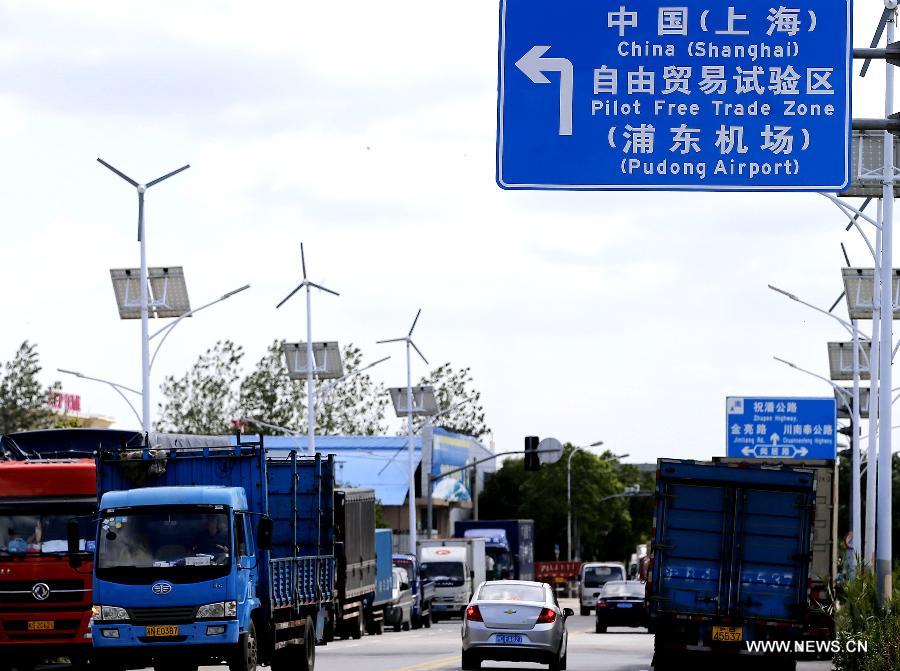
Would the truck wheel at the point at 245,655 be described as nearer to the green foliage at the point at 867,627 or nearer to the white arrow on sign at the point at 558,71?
the green foliage at the point at 867,627

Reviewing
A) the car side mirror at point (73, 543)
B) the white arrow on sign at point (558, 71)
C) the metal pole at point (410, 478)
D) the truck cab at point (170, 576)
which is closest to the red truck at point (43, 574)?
the car side mirror at point (73, 543)

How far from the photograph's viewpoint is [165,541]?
2053 cm

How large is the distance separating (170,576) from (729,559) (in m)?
8.25

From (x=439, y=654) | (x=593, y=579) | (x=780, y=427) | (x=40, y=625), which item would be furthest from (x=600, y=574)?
(x=40, y=625)

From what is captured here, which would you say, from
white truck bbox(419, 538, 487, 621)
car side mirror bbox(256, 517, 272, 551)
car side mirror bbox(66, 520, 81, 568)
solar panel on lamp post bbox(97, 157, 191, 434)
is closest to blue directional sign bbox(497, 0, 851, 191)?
car side mirror bbox(256, 517, 272, 551)

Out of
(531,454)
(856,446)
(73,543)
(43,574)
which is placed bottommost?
(43,574)

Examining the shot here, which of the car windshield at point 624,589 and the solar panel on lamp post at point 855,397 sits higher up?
the solar panel on lamp post at point 855,397

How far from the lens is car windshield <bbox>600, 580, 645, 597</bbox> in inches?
1811

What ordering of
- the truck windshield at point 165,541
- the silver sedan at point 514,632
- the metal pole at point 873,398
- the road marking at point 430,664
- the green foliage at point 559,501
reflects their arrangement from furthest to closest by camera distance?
the green foliage at point 559,501, the metal pole at point 873,398, the silver sedan at point 514,632, the road marking at point 430,664, the truck windshield at point 165,541

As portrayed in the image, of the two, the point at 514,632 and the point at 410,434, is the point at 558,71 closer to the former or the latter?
the point at 514,632

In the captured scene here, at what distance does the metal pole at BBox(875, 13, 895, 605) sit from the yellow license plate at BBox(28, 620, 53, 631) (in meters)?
11.9

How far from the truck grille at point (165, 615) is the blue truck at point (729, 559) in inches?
290

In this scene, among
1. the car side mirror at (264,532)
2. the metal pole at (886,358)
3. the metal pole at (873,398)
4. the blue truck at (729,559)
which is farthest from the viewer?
the metal pole at (873,398)

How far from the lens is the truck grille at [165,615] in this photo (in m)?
20.2
